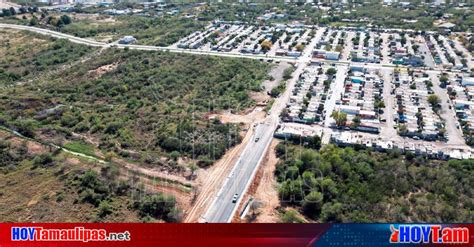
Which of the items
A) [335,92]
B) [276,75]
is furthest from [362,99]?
[276,75]

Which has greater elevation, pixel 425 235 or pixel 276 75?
pixel 425 235

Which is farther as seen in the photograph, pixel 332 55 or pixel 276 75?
pixel 332 55

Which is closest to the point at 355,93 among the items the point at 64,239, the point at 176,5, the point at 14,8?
the point at 64,239

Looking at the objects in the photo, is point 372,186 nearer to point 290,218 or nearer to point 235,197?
point 290,218

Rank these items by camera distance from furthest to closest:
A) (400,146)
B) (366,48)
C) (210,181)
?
(366,48) → (400,146) → (210,181)

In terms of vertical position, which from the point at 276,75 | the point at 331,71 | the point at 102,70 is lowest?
the point at 276,75

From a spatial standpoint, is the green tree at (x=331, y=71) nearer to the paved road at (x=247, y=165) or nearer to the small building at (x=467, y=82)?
the paved road at (x=247, y=165)

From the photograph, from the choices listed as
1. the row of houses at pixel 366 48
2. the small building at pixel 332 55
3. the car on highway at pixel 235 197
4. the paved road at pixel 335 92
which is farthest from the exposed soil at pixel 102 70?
the row of houses at pixel 366 48
